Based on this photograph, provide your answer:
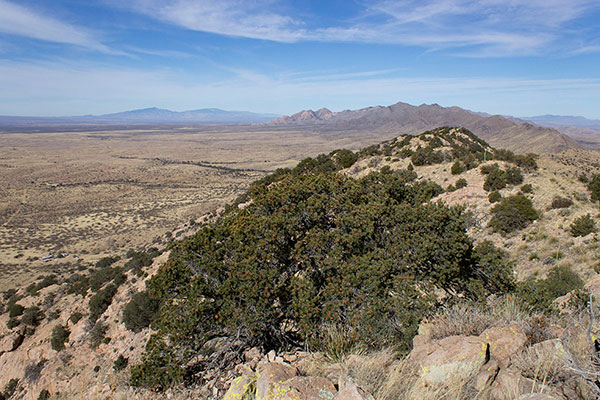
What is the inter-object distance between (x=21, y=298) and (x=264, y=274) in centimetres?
1968

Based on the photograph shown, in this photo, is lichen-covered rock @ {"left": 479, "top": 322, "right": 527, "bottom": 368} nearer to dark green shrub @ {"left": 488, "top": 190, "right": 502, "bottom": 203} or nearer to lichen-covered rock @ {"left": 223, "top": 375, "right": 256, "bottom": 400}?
lichen-covered rock @ {"left": 223, "top": 375, "right": 256, "bottom": 400}

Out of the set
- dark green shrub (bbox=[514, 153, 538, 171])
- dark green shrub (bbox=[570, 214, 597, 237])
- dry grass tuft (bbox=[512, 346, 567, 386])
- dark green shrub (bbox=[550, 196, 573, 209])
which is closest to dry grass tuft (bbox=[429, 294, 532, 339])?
dry grass tuft (bbox=[512, 346, 567, 386])

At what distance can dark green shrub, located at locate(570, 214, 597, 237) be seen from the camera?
12797mm

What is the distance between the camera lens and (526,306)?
6992mm

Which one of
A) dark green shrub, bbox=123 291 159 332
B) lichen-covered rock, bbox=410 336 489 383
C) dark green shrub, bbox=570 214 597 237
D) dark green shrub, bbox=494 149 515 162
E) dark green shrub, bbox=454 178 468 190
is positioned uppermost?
dark green shrub, bbox=494 149 515 162

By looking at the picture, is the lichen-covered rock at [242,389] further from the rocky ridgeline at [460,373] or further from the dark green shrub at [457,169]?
the dark green shrub at [457,169]

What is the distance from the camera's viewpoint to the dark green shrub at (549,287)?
7258 millimetres

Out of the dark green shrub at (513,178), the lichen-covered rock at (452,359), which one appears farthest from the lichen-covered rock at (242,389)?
the dark green shrub at (513,178)

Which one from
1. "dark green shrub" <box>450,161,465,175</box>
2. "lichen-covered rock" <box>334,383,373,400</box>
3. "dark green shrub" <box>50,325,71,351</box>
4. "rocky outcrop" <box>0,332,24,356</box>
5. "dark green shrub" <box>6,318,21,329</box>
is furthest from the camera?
"dark green shrub" <box>450,161,465,175</box>

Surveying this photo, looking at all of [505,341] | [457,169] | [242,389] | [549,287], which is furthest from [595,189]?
[242,389]

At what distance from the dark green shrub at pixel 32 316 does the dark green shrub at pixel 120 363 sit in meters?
6.81

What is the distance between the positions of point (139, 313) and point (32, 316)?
22.3 feet

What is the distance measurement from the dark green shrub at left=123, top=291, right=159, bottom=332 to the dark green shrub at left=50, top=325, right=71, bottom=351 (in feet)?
9.08

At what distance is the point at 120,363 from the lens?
11.9 m
